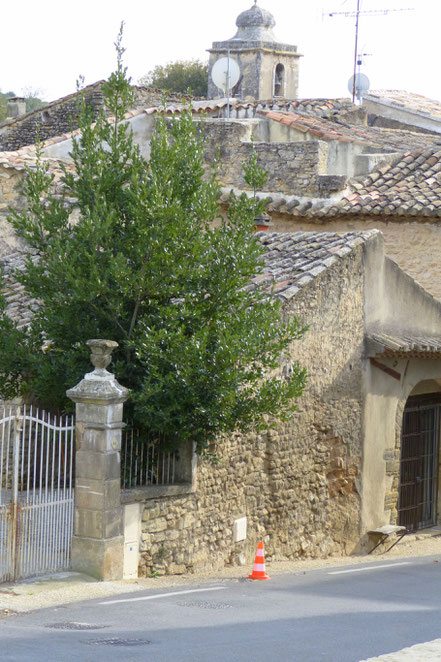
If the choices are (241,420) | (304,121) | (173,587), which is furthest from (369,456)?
(304,121)

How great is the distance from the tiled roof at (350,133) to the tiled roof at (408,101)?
347 centimetres

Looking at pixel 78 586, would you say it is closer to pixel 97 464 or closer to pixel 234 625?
pixel 97 464

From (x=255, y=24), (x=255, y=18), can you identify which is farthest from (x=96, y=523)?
(x=255, y=18)

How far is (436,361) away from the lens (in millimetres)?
17375

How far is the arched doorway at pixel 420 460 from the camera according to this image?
17734 millimetres

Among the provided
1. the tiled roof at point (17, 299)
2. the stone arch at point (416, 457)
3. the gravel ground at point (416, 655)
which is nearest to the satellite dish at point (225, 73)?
the tiled roof at point (17, 299)

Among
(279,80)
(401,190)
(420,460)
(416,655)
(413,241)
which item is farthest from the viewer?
(279,80)

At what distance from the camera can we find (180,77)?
5403 cm

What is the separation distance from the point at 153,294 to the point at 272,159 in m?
10.6

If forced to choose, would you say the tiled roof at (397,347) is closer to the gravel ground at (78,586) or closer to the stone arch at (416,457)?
the stone arch at (416,457)

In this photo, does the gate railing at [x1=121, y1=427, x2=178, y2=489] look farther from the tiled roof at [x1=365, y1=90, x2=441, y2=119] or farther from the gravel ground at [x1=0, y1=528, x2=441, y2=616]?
the tiled roof at [x1=365, y1=90, x2=441, y2=119]

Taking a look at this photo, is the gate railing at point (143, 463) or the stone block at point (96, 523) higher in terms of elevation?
the gate railing at point (143, 463)

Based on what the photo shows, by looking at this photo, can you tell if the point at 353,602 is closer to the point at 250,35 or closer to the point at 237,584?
the point at 237,584

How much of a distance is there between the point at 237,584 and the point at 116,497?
1764 mm
